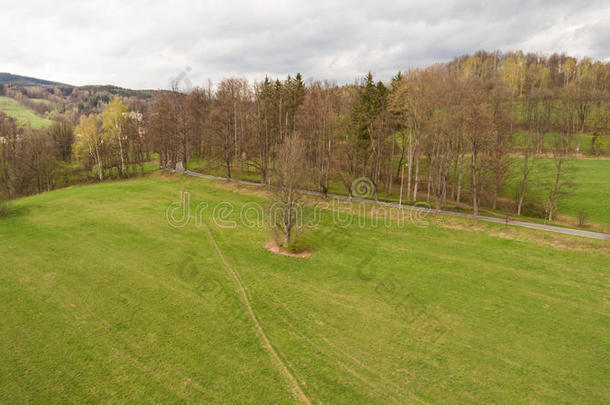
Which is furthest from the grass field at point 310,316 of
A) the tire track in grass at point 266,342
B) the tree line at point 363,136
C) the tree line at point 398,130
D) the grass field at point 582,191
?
the grass field at point 582,191

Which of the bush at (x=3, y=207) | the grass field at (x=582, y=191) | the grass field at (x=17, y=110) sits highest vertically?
the grass field at (x=17, y=110)

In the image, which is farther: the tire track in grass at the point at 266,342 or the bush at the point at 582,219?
the bush at the point at 582,219

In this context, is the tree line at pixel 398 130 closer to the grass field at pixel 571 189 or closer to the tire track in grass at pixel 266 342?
the grass field at pixel 571 189

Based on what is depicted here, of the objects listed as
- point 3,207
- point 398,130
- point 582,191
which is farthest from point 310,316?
point 582,191

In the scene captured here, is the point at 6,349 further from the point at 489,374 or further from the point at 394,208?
the point at 394,208

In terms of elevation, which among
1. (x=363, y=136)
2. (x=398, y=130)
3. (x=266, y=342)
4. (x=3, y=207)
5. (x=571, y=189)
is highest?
(x=398, y=130)

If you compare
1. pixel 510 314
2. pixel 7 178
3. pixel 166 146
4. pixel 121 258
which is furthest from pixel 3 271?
pixel 7 178

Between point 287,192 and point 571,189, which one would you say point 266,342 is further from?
point 571,189
